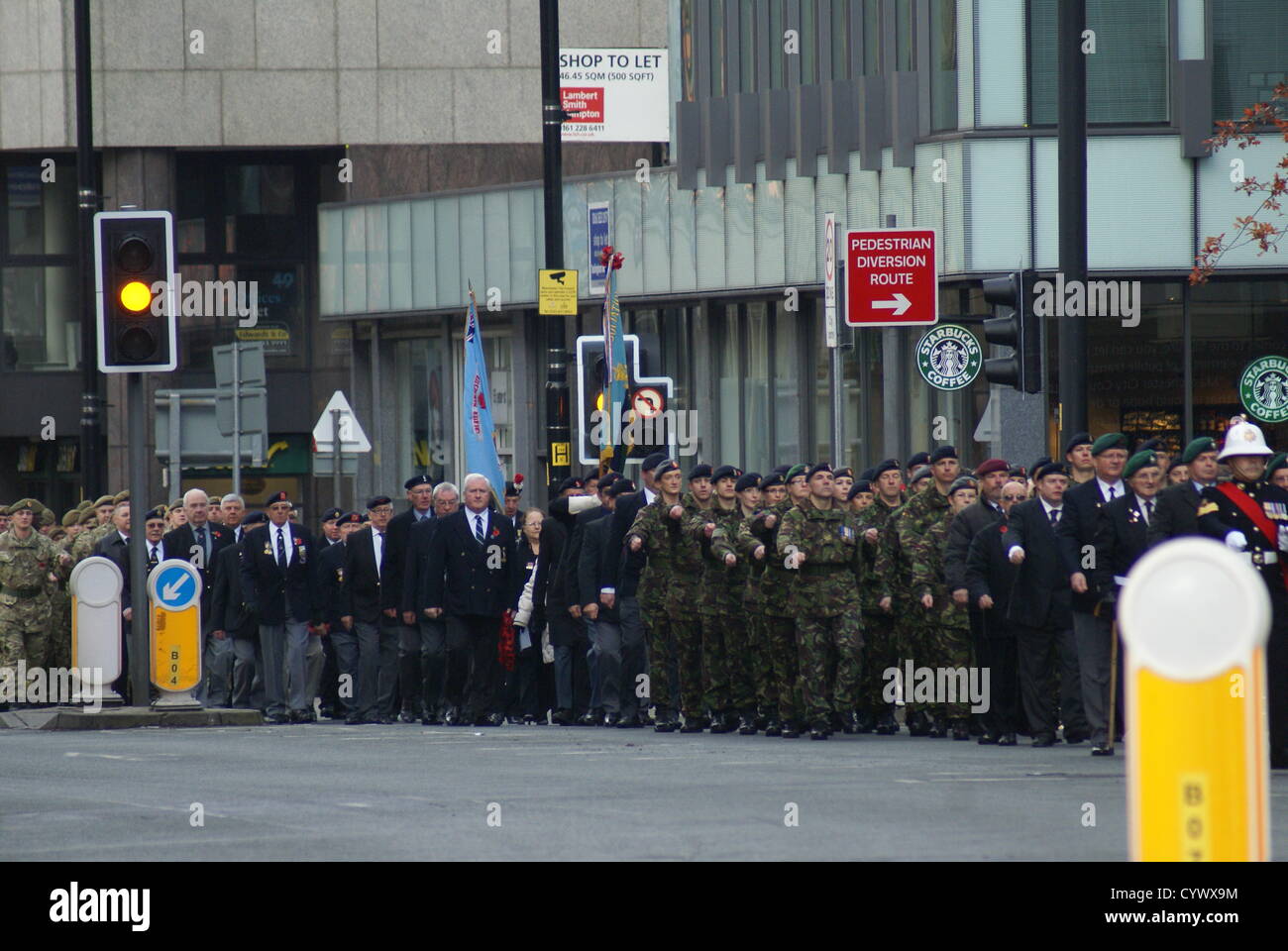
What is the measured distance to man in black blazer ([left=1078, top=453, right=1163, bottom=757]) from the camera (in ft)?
48.4

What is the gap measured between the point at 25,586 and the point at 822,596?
27.0ft

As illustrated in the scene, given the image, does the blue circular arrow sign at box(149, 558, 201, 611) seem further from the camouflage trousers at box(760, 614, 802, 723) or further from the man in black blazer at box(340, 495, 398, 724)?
the camouflage trousers at box(760, 614, 802, 723)

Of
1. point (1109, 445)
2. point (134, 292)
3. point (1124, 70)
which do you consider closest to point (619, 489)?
point (134, 292)

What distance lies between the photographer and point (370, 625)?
20.5 meters

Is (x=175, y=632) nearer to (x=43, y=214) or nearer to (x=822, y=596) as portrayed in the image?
(x=822, y=596)

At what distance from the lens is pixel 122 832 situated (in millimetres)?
10562

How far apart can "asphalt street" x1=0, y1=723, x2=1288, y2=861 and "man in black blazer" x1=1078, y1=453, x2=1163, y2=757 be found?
30 cm

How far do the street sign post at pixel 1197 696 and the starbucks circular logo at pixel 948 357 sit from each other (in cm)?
1480

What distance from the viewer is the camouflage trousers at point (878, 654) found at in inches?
679

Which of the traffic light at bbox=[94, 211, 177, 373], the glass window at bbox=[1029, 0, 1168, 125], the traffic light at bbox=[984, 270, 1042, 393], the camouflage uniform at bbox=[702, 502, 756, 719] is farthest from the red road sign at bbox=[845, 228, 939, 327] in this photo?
the glass window at bbox=[1029, 0, 1168, 125]

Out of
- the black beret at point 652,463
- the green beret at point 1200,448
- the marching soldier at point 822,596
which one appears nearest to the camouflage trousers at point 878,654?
the marching soldier at point 822,596
